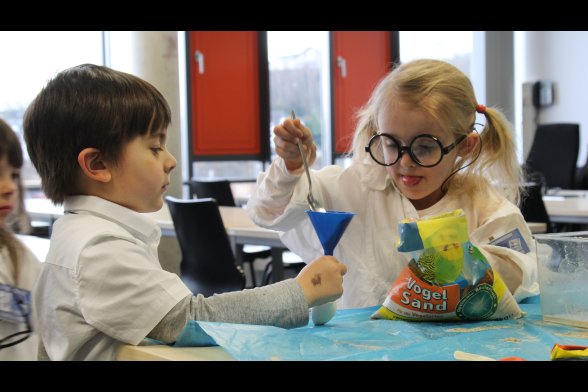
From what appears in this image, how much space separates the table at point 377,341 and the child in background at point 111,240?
1.9 inches

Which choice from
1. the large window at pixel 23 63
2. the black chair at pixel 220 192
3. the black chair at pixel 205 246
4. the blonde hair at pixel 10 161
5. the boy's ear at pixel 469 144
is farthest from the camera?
the large window at pixel 23 63

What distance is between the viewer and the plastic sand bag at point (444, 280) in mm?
1217

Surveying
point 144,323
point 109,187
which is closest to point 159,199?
point 109,187

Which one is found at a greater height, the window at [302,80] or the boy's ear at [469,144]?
the window at [302,80]

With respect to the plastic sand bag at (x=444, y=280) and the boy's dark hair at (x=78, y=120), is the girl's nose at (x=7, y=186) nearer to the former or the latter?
the boy's dark hair at (x=78, y=120)

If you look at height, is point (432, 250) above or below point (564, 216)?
above

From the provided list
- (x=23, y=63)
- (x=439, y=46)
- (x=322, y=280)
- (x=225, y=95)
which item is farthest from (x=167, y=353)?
(x=439, y=46)

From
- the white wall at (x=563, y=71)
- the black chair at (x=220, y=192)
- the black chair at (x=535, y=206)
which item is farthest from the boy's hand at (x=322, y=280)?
the white wall at (x=563, y=71)

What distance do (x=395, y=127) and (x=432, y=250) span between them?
0.39 m

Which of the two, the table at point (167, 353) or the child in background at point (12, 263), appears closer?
the table at point (167, 353)

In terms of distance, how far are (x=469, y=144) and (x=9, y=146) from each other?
95 cm

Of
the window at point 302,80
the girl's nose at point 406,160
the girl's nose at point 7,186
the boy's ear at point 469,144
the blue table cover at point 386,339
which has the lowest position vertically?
the blue table cover at point 386,339
